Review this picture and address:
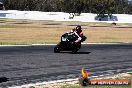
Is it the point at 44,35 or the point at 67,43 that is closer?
the point at 67,43

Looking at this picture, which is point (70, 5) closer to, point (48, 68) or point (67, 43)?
point (67, 43)

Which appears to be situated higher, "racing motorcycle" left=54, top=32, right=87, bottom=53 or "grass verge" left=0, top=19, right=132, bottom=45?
"racing motorcycle" left=54, top=32, right=87, bottom=53

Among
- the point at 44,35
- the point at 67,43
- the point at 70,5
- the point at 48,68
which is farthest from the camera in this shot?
the point at 70,5

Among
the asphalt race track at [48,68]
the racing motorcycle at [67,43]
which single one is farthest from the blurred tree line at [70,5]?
the asphalt race track at [48,68]

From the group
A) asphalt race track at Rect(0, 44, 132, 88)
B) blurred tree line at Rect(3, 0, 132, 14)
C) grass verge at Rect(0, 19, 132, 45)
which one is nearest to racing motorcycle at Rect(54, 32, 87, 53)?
asphalt race track at Rect(0, 44, 132, 88)

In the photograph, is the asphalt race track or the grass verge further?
the grass verge

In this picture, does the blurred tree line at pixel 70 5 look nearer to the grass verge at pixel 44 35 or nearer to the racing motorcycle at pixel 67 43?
the grass verge at pixel 44 35

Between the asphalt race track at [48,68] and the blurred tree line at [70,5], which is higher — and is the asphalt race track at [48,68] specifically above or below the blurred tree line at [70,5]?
above

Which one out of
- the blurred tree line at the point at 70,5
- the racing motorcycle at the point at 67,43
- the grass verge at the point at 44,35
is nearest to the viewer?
the racing motorcycle at the point at 67,43

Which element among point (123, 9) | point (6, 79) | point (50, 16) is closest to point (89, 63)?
point (6, 79)

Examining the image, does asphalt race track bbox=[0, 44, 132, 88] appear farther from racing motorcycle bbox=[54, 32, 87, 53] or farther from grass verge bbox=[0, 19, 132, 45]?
grass verge bbox=[0, 19, 132, 45]

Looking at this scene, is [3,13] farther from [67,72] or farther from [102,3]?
[67,72]

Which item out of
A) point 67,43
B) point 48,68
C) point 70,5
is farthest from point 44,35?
point 70,5

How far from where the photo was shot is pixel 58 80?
40.7 ft
